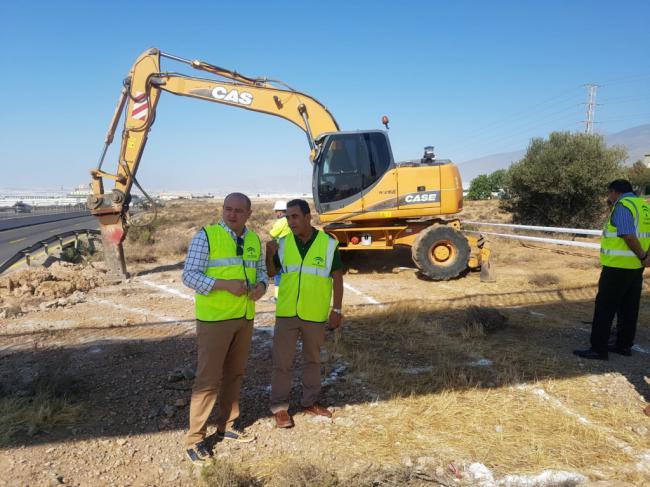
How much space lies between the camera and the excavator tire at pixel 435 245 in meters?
9.39

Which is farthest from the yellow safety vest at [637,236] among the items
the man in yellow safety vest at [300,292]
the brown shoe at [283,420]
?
the brown shoe at [283,420]

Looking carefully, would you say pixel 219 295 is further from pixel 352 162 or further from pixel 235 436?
pixel 352 162

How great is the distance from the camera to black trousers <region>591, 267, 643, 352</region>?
4785mm

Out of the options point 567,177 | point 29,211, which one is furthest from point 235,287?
point 29,211

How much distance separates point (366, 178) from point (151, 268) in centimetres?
608

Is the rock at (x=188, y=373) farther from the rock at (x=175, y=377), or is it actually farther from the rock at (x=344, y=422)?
the rock at (x=344, y=422)

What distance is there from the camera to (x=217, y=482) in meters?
2.84

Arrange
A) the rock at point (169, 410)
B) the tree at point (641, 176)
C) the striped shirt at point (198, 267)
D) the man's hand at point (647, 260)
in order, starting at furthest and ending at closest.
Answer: the tree at point (641, 176) < the man's hand at point (647, 260) < the rock at point (169, 410) < the striped shirt at point (198, 267)

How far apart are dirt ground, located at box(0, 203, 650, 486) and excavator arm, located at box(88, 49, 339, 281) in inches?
90.6

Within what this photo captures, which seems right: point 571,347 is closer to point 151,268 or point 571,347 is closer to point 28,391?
point 28,391

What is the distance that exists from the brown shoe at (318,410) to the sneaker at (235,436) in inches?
22.3

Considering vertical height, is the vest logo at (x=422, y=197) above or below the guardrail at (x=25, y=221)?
above

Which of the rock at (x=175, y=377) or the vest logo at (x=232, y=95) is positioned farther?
the vest logo at (x=232, y=95)

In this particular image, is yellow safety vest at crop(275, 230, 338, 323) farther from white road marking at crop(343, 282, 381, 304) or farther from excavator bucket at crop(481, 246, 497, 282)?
excavator bucket at crop(481, 246, 497, 282)
